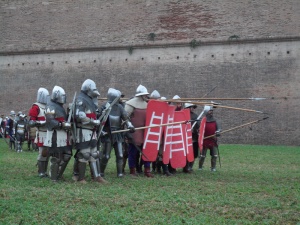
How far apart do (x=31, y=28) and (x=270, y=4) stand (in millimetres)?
12592

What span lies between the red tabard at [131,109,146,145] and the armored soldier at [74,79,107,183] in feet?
4.14

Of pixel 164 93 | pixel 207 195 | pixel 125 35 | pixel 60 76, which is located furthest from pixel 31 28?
pixel 207 195

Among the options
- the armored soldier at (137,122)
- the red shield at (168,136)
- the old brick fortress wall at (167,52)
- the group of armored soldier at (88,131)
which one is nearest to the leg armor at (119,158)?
the group of armored soldier at (88,131)

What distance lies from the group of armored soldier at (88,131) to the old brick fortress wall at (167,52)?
1154 cm

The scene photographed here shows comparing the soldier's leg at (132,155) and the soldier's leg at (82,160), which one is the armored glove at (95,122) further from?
the soldier's leg at (132,155)

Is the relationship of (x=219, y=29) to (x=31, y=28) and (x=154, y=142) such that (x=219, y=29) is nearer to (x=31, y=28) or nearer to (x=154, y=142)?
(x=31, y=28)

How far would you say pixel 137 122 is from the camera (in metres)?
8.43

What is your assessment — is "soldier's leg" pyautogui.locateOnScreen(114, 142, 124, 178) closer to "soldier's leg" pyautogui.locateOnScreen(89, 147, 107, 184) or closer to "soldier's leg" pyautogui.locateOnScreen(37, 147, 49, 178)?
"soldier's leg" pyautogui.locateOnScreen(89, 147, 107, 184)

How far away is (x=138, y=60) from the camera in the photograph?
22.0m

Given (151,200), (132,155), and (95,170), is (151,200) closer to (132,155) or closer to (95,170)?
(95,170)

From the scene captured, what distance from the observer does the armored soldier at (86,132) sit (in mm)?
6965

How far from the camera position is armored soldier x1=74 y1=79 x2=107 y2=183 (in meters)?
6.96

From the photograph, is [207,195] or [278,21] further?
[278,21]

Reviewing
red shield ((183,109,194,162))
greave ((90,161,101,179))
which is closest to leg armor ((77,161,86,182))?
greave ((90,161,101,179))
